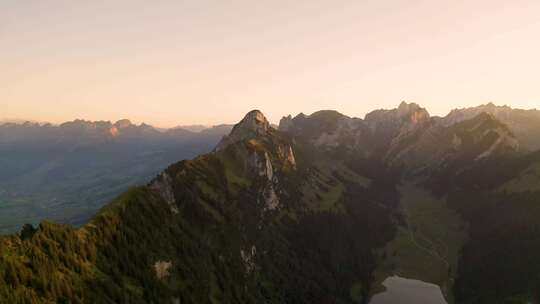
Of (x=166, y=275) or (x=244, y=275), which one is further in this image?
(x=244, y=275)

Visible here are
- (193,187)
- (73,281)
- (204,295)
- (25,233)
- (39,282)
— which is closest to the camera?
(39,282)

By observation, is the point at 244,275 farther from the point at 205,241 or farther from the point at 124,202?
the point at 124,202

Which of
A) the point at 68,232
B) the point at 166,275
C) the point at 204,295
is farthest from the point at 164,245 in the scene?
the point at 68,232

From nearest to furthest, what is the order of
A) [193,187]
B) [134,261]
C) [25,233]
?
[25,233] → [134,261] → [193,187]

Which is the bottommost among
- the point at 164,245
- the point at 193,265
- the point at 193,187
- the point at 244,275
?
the point at 244,275

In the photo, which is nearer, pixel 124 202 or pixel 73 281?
pixel 73 281

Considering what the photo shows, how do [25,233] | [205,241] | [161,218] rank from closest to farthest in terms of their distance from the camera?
[25,233] → [161,218] → [205,241]

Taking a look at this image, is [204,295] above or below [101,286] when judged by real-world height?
below

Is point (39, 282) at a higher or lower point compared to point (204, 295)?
higher

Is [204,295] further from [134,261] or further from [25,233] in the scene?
[25,233]

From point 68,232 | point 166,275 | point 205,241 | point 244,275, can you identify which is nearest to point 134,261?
point 166,275
